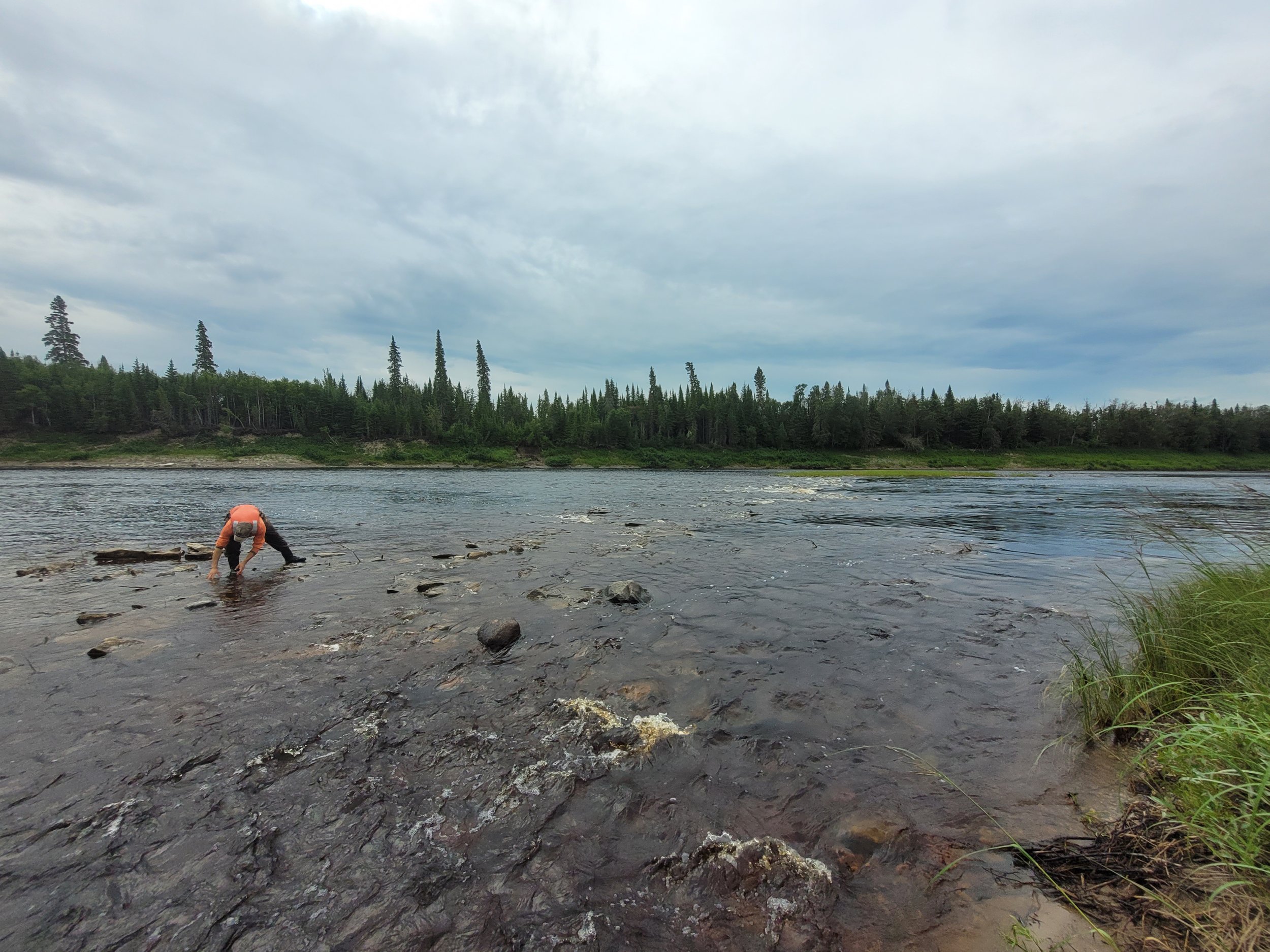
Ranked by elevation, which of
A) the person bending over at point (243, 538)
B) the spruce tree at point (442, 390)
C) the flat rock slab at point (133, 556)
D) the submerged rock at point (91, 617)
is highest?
the spruce tree at point (442, 390)

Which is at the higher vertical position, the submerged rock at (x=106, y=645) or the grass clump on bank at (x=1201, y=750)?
the grass clump on bank at (x=1201, y=750)

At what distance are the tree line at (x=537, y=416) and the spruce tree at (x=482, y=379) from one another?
2694 millimetres

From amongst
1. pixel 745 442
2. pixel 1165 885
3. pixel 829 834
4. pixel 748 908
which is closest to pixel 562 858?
pixel 748 908

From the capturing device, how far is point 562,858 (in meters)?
4.03

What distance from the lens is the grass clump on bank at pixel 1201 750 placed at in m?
2.79

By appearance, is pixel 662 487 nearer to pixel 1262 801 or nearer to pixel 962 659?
pixel 962 659

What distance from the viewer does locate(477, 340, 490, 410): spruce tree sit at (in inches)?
5679

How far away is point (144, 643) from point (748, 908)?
10155 millimetres

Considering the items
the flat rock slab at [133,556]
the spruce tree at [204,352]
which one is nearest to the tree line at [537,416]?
the spruce tree at [204,352]

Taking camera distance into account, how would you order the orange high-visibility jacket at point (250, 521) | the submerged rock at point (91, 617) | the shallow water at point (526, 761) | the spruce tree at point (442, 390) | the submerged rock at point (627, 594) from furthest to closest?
the spruce tree at point (442, 390), the orange high-visibility jacket at point (250, 521), the submerged rock at point (627, 594), the submerged rock at point (91, 617), the shallow water at point (526, 761)

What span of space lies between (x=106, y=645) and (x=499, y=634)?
6.30 m

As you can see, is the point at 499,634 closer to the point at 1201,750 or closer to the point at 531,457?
the point at 1201,750

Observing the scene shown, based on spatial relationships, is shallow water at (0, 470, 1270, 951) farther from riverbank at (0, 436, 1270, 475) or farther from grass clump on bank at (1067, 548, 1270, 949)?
riverbank at (0, 436, 1270, 475)

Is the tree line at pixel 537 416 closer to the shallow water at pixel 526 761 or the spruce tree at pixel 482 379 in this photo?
the spruce tree at pixel 482 379
